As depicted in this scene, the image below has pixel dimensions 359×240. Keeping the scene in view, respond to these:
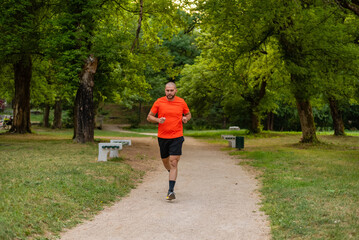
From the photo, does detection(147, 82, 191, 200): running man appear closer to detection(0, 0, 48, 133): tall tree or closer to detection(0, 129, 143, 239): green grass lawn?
detection(0, 129, 143, 239): green grass lawn

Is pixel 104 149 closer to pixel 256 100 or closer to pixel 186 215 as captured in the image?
pixel 186 215

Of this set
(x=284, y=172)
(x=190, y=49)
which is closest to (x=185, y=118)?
(x=284, y=172)

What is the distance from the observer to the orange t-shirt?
7070mm

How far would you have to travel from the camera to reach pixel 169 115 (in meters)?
7.07

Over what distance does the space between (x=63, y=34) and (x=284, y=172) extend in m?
11.1

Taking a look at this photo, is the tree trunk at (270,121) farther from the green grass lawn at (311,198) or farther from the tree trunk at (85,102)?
the green grass lawn at (311,198)

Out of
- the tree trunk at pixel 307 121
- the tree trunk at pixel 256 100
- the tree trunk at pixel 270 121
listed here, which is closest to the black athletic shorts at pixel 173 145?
the tree trunk at pixel 307 121

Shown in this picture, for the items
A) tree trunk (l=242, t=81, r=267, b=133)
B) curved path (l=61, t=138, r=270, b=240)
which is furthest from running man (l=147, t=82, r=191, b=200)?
tree trunk (l=242, t=81, r=267, b=133)

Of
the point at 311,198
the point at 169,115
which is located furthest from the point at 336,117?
the point at 169,115

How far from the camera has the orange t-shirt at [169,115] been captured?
7.07 m

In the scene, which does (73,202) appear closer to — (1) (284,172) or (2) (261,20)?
(1) (284,172)

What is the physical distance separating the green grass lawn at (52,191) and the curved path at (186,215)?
1.09 feet

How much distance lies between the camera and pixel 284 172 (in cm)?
1051

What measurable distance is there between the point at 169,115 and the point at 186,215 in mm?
1940
